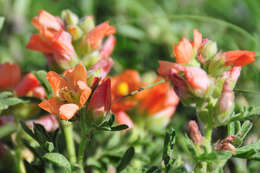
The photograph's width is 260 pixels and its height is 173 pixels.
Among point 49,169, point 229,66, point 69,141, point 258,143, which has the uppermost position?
point 229,66

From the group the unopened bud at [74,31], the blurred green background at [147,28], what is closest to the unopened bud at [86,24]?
the unopened bud at [74,31]

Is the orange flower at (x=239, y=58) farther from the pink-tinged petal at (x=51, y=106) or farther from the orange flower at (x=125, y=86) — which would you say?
the orange flower at (x=125, y=86)

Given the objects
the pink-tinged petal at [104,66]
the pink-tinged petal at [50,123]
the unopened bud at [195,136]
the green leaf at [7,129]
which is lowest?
the green leaf at [7,129]

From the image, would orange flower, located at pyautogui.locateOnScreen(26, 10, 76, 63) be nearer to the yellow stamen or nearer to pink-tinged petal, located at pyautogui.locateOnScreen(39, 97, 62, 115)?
pink-tinged petal, located at pyautogui.locateOnScreen(39, 97, 62, 115)

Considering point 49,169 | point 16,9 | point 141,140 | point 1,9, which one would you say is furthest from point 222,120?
point 1,9

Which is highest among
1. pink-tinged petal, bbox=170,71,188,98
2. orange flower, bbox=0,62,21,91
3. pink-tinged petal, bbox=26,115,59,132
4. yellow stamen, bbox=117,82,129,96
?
pink-tinged petal, bbox=170,71,188,98

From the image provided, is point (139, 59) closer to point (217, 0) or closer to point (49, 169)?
point (49, 169)

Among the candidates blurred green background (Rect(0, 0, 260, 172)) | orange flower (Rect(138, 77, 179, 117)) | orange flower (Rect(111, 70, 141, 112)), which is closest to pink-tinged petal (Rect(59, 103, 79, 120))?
orange flower (Rect(111, 70, 141, 112))
